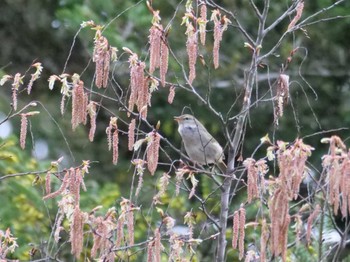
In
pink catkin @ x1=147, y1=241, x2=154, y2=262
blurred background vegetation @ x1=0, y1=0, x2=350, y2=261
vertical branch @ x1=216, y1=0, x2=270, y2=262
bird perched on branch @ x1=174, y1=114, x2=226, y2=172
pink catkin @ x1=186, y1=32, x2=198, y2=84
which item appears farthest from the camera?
blurred background vegetation @ x1=0, y1=0, x2=350, y2=261

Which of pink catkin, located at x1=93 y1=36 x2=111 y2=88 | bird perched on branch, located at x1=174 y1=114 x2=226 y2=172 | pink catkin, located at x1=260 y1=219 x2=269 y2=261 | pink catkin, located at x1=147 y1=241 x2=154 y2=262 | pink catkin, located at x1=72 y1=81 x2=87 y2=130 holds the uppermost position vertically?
pink catkin, located at x1=93 y1=36 x2=111 y2=88

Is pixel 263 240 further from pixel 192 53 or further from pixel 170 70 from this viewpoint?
pixel 170 70

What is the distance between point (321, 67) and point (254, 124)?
1.05 metres

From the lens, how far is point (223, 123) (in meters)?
5.18

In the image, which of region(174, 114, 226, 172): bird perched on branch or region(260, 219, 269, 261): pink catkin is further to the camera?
region(174, 114, 226, 172): bird perched on branch

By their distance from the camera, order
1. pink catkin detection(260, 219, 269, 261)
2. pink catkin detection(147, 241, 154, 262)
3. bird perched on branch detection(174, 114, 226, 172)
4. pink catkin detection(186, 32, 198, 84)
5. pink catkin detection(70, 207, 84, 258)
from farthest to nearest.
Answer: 1. bird perched on branch detection(174, 114, 226, 172)
2. pink catkin detection(186, 32, 198, 84)
3. pink catkin detection(147, 241, 154, 262)
4. pink catkin detection(70, 207, 84, 258)
5. pink catkin detection(260, 219, 269, 261)

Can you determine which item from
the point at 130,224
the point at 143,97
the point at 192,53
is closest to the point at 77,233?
the point at 130,224

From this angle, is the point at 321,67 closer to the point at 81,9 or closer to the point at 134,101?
the point at 81,9

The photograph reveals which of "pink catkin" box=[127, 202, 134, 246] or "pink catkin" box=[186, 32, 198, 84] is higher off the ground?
"pink catkin" box=[186, 32, 198, 84]

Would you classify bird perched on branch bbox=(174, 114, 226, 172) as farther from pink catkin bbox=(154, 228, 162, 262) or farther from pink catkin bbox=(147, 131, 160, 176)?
pink catkin bbox=(154, 228, 162, 262)

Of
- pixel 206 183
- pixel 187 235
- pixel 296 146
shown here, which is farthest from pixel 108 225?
pixel 206 183

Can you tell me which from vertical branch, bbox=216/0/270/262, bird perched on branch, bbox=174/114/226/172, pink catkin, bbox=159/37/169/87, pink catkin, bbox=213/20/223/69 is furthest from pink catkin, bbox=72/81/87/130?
bird perched on branch, bbox=174/114/226/172

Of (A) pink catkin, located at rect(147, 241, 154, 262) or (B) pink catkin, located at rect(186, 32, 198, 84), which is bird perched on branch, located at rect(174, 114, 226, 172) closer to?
(B) pink catkin, located at rect(186, 32, 198, 84)

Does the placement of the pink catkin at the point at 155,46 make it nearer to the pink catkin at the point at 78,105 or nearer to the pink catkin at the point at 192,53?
the pink catkin at the point at 192,53
